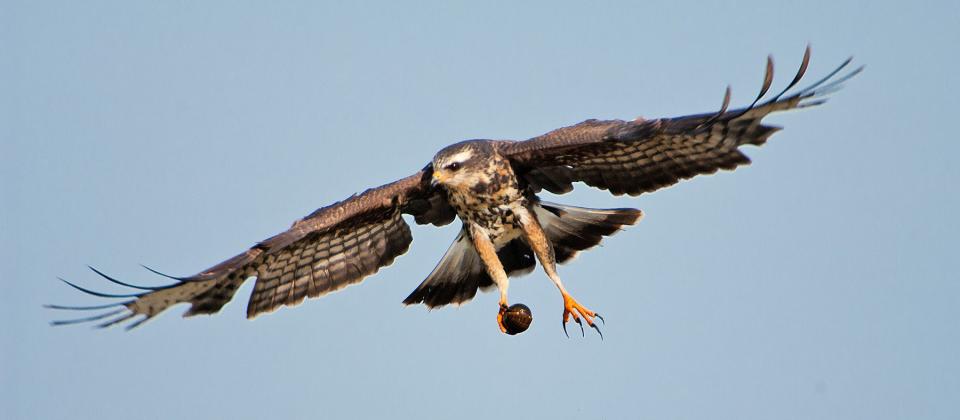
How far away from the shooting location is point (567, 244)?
35.2 feet

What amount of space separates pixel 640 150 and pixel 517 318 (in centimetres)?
154

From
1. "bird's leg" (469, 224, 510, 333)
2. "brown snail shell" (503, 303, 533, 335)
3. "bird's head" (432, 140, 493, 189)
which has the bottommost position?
"brown snail shell" (503, 303, 533, 335)

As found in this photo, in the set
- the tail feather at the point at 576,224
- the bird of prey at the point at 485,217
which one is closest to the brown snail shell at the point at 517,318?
the bird of prey at the point at 485,217

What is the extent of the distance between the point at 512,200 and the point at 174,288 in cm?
262

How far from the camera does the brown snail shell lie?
31.9 feet

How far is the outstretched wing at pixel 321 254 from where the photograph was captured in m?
10.1

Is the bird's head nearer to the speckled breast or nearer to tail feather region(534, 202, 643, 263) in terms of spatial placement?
the speckled breast

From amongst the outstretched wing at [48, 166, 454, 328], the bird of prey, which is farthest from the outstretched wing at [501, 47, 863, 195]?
the outstretched wing at [48, 166, 454, 328]

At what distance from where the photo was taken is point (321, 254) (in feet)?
35.2

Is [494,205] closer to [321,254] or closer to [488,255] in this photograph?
[488,255]

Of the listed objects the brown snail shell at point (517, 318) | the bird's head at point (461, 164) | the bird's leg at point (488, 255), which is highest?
the bird's head at point (461, 164)

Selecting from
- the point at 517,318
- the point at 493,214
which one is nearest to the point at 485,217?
the point at 493,214

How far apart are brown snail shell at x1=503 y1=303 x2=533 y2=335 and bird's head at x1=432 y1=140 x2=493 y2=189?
1007mm

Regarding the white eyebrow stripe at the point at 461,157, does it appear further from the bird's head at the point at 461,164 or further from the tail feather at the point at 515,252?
the tail feather at the point at 515,252
